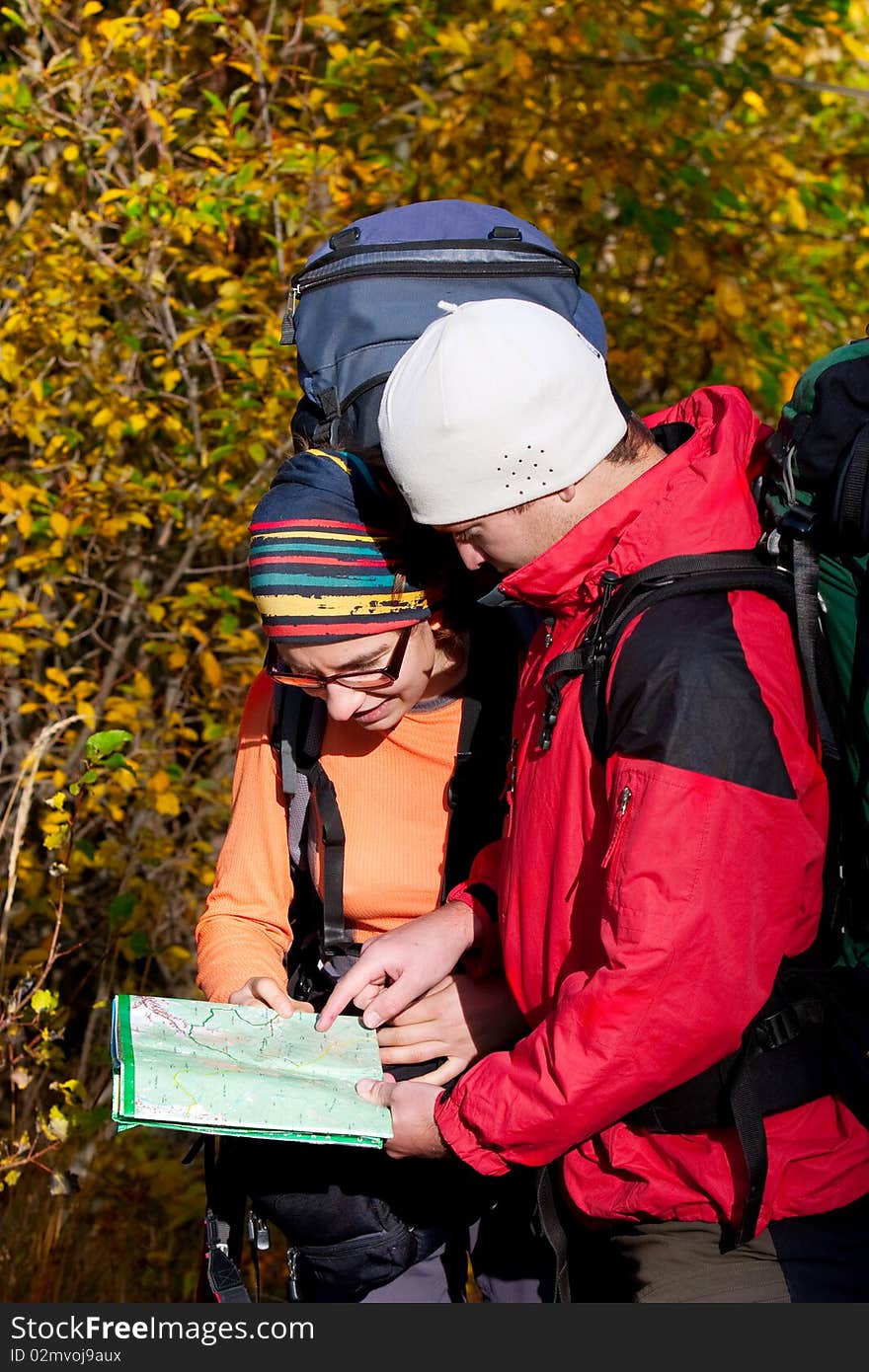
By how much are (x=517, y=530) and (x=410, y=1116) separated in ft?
2.59

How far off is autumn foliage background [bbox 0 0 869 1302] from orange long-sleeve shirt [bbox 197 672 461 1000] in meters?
0.97

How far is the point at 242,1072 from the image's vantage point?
1.79m

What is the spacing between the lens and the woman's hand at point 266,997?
202cm

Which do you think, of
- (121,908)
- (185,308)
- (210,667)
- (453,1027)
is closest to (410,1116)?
(453,1027)

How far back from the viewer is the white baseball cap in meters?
1.67

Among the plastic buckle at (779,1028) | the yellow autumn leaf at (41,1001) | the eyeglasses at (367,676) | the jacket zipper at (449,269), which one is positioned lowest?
the yellow autumn leaf at (41,1001)

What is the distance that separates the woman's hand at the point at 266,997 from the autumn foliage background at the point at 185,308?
1059 millimetres

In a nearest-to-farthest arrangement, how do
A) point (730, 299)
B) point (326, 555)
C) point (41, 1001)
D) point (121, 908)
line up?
point (326, 555)
point (41, 1001)
point (121, 908)
point (730, 299)

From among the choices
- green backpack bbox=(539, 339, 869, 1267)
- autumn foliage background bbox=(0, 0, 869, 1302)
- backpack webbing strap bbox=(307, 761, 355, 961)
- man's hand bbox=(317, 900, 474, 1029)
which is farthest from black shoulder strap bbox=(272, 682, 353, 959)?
autumn foliage background bbox=(0, 0, 869, 1302)

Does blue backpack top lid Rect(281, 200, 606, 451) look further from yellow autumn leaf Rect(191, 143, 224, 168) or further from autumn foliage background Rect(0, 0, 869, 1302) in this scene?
yellow autumn leaf Rect(191, 143, 224, 168)

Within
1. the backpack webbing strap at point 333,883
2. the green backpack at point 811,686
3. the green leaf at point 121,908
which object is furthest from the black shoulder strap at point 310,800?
the green leaf at point 121,908

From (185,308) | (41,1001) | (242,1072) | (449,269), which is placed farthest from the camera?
(185,308)

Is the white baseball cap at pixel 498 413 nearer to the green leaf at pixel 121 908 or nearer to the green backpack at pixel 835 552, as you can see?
the green backpack at pixel 835 552

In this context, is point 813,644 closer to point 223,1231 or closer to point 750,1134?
point 750,1134
